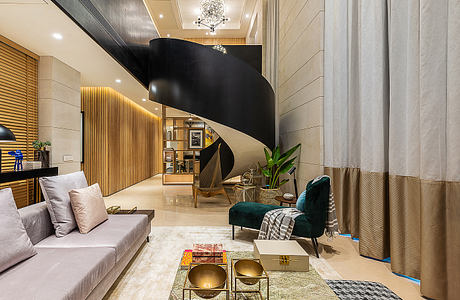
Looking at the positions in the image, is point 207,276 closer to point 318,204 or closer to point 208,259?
point 208,259

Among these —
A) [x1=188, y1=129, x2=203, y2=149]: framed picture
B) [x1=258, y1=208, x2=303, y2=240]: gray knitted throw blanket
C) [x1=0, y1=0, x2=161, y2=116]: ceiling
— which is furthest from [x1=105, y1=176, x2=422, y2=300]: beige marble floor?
[x1=0, y1=0, x2=161, y2=116]: ceiling

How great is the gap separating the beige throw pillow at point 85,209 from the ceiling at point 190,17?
6.39 metres

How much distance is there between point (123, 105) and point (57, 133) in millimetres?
2824

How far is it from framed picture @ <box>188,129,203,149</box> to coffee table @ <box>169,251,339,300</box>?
648 cm

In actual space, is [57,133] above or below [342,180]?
above

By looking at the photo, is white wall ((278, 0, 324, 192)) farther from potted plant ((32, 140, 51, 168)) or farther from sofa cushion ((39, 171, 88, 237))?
potted plant ((32, 140, 51, 168))

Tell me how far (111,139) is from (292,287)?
18.6 ft

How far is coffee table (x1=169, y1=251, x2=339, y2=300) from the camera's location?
103cm

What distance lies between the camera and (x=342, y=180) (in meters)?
2.91

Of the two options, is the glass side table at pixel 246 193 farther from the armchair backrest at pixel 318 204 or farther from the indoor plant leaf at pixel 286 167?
the armchair backrest at pixel 318 204

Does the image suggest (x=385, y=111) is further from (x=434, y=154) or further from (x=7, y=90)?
(x=7, y=90)

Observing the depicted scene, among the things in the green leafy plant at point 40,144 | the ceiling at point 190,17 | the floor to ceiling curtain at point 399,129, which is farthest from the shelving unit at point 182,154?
the floor to ceiling curtain at point 399,129

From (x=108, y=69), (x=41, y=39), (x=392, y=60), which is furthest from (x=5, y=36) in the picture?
(x=392, y=60)

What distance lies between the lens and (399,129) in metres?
2.05
